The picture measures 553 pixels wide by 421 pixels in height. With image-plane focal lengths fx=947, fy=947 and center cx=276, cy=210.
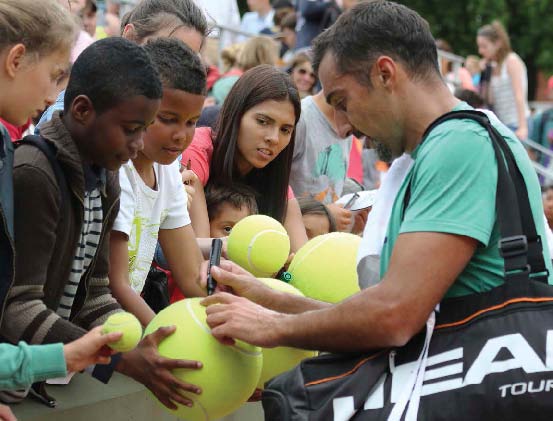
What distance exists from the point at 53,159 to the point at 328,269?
1.60 meters

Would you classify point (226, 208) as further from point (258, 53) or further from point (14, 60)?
point (258, 53)

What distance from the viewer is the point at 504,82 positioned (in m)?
12.8

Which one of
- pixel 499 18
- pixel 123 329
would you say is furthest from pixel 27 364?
pixel 499 18

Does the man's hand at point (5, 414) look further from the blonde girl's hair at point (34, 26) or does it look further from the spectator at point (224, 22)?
the spectator at point (224, 22)

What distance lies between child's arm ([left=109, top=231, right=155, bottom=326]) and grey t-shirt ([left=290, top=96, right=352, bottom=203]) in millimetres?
2743

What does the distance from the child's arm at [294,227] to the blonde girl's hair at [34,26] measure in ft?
7.76

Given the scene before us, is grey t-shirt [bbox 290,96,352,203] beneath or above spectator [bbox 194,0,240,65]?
above

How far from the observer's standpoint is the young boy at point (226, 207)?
4926 millimetres

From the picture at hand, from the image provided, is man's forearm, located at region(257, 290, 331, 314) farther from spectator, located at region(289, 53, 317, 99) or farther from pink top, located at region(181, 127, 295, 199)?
spectator, located at region(289, 53, 317, 99)

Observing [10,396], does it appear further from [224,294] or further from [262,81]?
[262,81]

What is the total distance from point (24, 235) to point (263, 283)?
1044 millimetres

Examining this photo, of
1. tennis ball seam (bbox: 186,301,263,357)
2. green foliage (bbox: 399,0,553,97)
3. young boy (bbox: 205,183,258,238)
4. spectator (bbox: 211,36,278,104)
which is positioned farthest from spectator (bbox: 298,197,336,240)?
green foliage (bbox: 399,0,553,97)

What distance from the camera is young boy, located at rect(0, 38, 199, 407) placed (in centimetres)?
298

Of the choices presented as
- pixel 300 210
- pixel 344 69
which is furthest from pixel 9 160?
pixel 300 210
